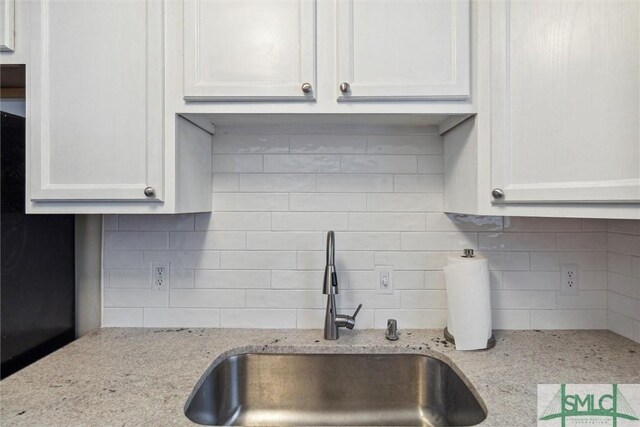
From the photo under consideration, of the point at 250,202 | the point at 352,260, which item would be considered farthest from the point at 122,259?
the point at 352,260

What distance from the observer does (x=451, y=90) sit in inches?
41.4

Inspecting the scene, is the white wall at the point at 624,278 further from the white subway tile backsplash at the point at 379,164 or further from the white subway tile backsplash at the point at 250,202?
the white subway tile backsplash at the point at 250,202

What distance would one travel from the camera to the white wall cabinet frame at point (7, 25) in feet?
3.50

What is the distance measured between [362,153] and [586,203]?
2.44ft

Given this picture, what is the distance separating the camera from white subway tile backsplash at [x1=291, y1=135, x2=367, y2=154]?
4.53ft

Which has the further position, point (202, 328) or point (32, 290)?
point (202, 328)

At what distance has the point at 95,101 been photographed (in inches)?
41.8

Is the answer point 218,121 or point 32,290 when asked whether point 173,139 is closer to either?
point 218,121

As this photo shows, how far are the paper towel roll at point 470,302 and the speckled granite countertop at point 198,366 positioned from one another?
0.05 metres

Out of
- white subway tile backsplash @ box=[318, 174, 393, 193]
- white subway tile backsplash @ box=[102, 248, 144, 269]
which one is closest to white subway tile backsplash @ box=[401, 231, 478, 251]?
white subway tile backsplash @ box=[318, 174, 393, 193]

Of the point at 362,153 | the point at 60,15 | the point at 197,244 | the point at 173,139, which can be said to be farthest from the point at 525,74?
the point at 60,15

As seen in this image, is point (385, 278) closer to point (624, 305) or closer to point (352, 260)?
point (352, 260)

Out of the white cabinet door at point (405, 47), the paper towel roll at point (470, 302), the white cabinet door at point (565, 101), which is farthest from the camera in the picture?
the paper towel roll at point (470, 302)
